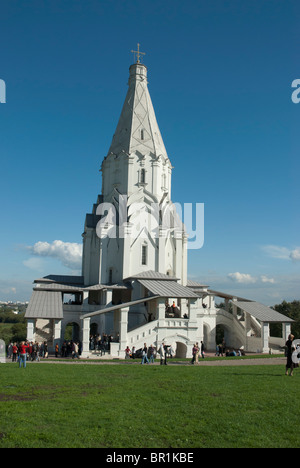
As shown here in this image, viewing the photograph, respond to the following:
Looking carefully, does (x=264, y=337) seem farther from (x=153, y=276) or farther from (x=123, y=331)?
(x=123, y=331)

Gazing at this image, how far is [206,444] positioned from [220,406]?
2.64 meters

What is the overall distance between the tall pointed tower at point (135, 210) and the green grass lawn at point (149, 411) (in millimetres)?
23124

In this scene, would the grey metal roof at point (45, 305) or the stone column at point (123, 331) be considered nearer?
the stone column at point (123, 331)

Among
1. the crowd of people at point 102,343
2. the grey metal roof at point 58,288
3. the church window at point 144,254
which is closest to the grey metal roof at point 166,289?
the church window at point 144,254

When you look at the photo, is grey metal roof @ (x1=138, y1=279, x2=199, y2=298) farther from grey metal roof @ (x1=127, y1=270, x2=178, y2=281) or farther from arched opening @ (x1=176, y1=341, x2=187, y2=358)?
arched opening @ (x1=176, y1=341, x2=187, y2=358)

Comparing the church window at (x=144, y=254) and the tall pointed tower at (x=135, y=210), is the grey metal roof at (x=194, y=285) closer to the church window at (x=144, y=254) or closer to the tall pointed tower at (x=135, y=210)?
the tall pointed tower at (x=135, y=210)

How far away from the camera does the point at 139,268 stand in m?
37.8

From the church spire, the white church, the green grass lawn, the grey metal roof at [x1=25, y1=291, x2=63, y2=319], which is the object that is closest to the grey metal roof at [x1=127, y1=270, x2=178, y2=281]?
the white church

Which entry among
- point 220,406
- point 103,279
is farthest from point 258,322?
point 220,406

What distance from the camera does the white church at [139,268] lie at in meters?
33.5

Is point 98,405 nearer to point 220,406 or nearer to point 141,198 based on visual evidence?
point 220,406

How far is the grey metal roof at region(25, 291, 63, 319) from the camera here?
3021 cm

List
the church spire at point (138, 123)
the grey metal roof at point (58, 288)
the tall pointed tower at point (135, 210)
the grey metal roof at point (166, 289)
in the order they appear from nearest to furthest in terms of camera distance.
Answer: the grey metal roof at point (166, 289)
the grey metal roof at point (58, 288)
the tall pointed tower at point (135, 210)
the church spire at point (138, 123)

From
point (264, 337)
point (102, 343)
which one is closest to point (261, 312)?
point (264, 337)
